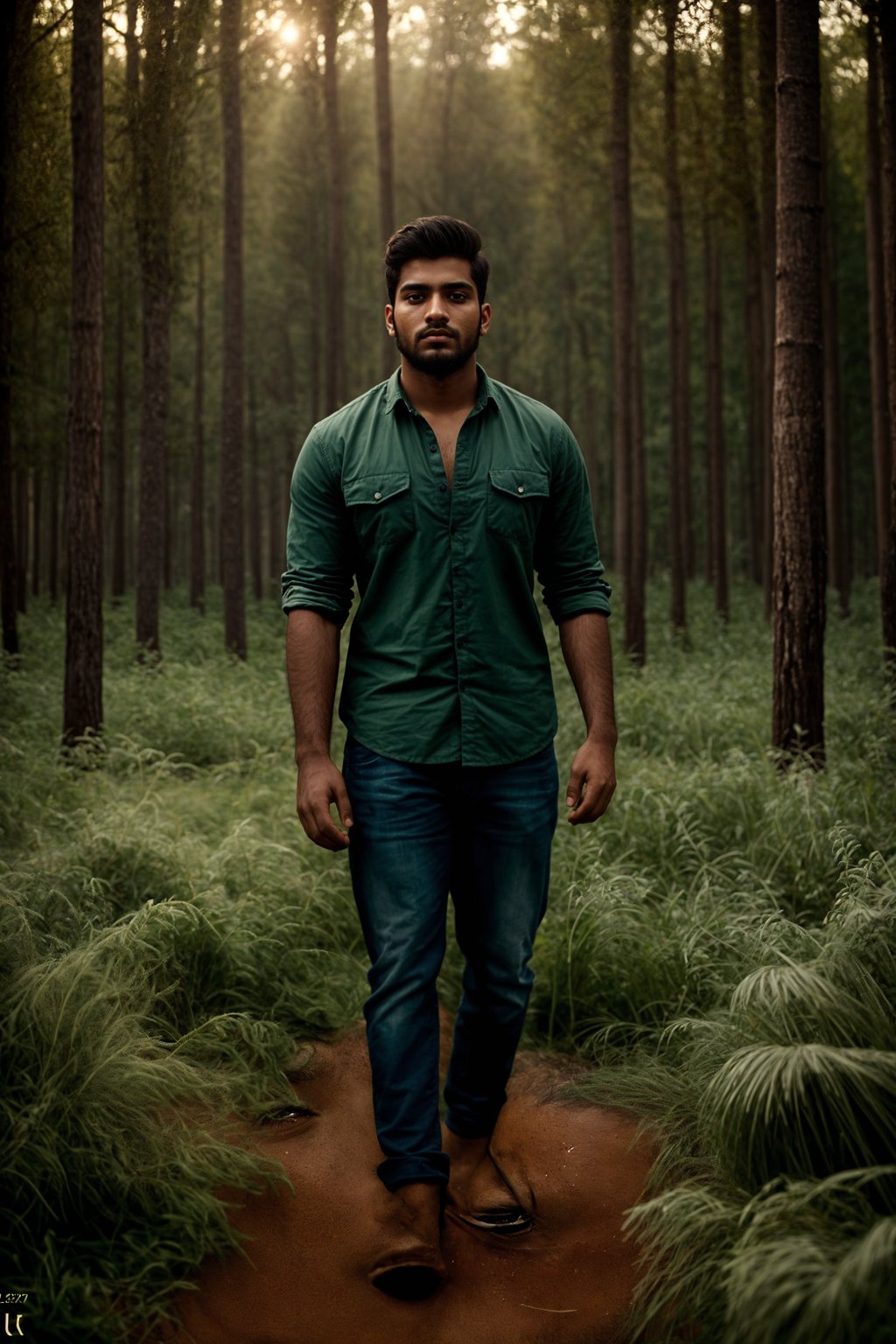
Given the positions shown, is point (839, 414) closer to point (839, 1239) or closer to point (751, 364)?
point (751, 364)

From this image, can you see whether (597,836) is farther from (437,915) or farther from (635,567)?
(635,567)

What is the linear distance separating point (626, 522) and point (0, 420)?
8773 millimetres

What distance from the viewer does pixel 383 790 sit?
9.32 ft

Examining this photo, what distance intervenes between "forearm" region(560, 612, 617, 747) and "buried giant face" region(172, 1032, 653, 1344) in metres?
1.38

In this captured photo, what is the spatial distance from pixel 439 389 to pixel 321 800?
1281 millimetres

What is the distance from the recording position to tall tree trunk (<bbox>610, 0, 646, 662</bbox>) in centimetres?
1285

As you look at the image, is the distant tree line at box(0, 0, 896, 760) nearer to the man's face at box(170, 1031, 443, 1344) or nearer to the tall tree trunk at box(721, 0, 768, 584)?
the tall tree trunk at box(721, 0, 768, 584)

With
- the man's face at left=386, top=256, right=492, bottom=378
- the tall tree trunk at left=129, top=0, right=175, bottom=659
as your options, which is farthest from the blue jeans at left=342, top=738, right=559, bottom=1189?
the tall tree trunk at left=129, top=0, right=175, bottom=659

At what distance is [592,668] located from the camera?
307cm

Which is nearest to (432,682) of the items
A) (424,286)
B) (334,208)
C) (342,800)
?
(342,800)

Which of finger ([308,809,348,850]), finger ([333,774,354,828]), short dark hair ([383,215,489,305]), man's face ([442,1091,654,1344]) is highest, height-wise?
short dark hair ([383,215,489,305])

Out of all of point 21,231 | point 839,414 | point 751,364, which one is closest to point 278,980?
point 21,231

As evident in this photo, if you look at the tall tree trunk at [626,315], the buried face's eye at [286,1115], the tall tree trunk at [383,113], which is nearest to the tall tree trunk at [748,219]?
the tall tree trunk at [626,315]

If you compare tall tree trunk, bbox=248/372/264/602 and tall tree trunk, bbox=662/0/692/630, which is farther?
tall tree trunk, bbox=248/372/264/602
